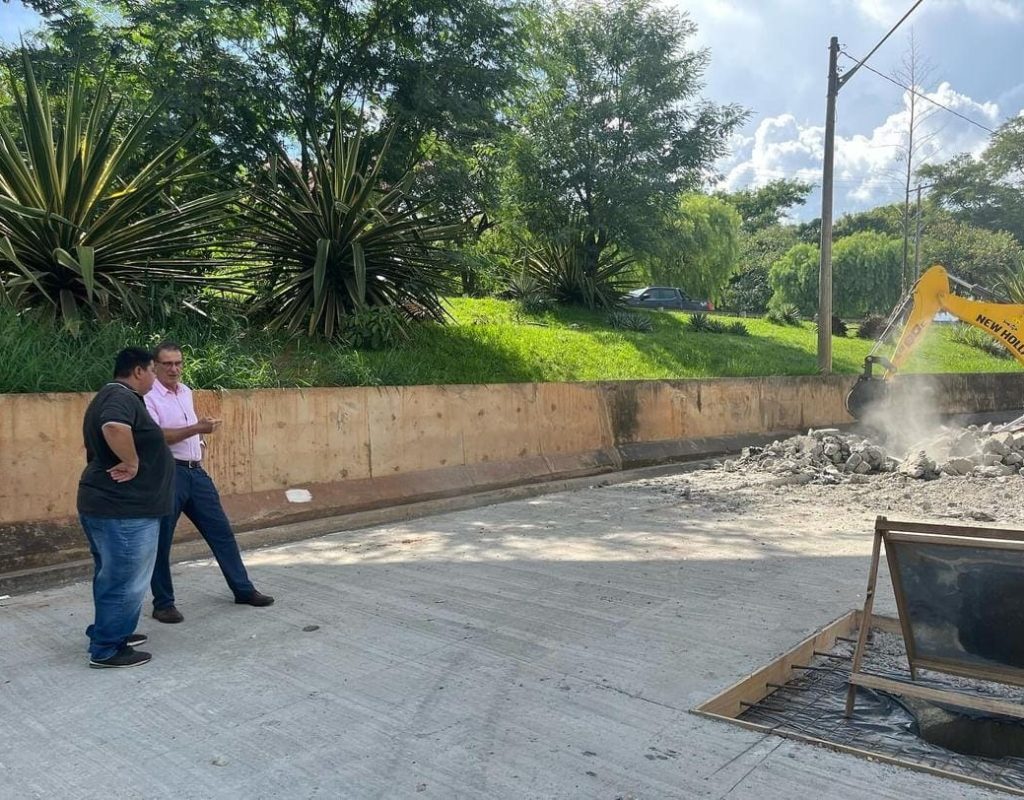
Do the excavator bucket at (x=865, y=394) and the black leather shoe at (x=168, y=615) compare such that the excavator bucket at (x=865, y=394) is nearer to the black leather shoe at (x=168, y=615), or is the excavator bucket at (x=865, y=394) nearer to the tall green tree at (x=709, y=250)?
the black leather shoe at (x=168, y=615)

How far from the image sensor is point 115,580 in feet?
14.6

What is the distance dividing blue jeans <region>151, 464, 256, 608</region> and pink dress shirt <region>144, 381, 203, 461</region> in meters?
0.10

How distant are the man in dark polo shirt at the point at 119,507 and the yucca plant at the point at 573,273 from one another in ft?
47.1

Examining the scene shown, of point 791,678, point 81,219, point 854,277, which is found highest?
point 854,277

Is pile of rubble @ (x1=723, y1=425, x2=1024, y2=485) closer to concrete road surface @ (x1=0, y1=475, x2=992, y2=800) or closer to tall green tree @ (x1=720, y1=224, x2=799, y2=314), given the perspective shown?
concrete road surface @ (x1=0, y1=475, x2=992, y2=800)

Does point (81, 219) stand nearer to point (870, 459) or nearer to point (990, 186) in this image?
point (870, 459)

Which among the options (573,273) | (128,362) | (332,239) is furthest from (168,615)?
(573,273)

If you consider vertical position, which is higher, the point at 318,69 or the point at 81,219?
the point at 318,69

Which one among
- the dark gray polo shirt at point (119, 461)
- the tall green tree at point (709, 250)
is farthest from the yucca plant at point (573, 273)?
the tall green tree at point (709, 250)

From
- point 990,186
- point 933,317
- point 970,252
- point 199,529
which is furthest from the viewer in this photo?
point 990,186

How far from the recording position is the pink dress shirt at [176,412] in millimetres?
5145

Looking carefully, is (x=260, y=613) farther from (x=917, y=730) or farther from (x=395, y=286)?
(x=395, y=286)

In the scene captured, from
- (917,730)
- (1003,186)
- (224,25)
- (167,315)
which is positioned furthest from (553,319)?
(1003,186)

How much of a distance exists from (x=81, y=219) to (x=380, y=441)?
148 inches
